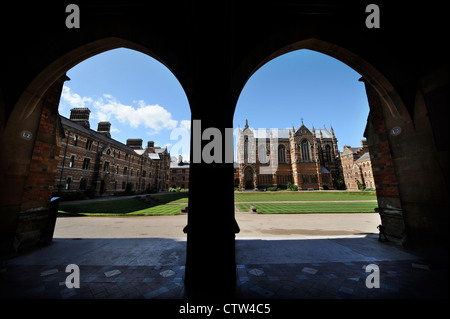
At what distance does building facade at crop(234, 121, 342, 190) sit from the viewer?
144 ft

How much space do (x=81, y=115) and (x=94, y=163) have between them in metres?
9.03

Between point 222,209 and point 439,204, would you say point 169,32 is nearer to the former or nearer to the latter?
point 222,209

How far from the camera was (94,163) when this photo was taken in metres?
24.9

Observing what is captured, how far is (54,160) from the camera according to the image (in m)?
5.03

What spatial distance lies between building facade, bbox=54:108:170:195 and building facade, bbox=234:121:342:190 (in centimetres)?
2571

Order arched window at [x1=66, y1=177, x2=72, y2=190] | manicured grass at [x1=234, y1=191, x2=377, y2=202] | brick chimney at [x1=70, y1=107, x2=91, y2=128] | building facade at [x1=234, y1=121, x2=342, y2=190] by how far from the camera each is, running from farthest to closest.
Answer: building facade at [x1=234, y1=121, x2=342, y2=190]
brick chimney at [x1=70, y1=107, x2=91, y2=128]
manicured grass at [x1=234, y1=191, x2=377, y2=202]
arched window at [x1=66, y1=177, x2=72, y2=190]

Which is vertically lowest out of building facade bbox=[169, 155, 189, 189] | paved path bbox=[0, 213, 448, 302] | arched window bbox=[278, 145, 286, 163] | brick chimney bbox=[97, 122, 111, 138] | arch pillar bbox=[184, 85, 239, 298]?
paved path bbox=[0, 213, 448, 302]

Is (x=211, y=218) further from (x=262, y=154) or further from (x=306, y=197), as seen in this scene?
(x=262, y=154)

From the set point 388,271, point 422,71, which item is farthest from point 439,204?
point 422,71

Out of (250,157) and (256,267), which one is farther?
(250,157)

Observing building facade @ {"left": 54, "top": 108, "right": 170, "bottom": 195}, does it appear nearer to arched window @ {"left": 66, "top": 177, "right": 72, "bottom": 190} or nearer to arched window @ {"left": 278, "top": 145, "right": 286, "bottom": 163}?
arched window @ {"left": 66, "top": 177, "right": 72, "bottom": 190}

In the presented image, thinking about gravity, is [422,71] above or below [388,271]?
above

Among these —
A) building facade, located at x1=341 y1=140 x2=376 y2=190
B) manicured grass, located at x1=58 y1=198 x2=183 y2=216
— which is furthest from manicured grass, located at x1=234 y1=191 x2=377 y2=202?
building facade, located at x1=341 y1=140 x2=376 y2=190

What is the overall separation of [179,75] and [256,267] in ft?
14.3
